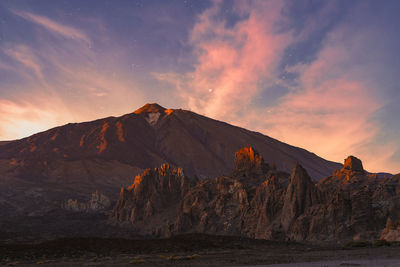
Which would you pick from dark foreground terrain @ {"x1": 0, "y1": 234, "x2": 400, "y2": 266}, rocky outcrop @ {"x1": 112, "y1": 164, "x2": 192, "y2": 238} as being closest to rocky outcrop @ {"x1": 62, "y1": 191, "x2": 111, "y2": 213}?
rocky outcrop @ {"x1": 112, "y1": 164, "x2": 192, "y2": 238}

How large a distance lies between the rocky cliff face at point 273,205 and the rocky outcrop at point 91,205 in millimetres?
41009

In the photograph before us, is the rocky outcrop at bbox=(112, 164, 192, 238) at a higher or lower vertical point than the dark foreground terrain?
higher

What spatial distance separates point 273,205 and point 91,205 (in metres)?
128

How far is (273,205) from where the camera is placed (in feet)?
259

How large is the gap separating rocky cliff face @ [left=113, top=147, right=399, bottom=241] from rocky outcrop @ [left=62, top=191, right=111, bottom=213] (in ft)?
135

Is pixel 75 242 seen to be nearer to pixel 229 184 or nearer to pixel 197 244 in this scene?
pixel 197 244

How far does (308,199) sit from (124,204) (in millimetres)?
92027

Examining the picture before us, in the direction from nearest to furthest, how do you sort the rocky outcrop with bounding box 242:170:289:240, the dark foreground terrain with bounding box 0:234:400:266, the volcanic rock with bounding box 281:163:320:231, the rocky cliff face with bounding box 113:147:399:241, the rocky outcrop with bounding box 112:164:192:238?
the dark foreground terrain with bounding box 0:234:400:266 < the rocky cliff face with bounding box 113:147:399:241 < the volcanic rock with bounding box 281:163:320:231 < the rocky outcrop with bounding box 242:170:289:240 < the rocky outcrop with bounding box 112:164:192:238

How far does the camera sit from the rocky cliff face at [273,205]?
61.5 metres

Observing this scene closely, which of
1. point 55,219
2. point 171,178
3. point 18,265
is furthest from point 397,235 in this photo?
point 55,219

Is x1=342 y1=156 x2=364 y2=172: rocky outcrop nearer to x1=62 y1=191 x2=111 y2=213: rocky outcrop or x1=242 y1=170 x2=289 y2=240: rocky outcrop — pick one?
x1=242 y1=170 x2=289 y2=240: rocky outcrop

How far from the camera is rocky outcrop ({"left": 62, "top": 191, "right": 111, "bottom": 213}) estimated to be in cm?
17962

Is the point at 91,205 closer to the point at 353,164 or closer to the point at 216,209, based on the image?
the point at 216,209

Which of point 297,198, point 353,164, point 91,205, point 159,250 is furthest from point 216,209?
point 91,205
